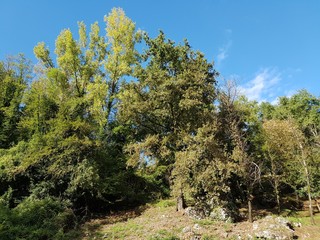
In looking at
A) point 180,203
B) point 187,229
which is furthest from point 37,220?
point 180,203

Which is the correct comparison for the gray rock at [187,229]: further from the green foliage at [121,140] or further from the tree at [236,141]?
the tree at [236,141]

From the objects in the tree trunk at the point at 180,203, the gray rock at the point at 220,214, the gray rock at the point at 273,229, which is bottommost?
the gray rock at the point at 273,229

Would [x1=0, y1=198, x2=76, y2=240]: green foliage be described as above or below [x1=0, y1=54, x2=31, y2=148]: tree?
below

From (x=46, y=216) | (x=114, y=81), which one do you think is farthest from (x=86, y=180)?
(x=114, y=81)

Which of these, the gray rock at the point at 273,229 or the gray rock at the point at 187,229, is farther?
the gray rock at the point at 187,229

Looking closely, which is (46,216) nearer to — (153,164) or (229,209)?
(153,164)

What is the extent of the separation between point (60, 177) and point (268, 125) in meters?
17.8

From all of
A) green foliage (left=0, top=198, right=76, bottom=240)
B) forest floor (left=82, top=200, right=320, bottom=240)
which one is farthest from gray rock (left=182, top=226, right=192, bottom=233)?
green foliage (left=0, top=198, right=76, bottom=240)

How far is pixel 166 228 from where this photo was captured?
1469cm

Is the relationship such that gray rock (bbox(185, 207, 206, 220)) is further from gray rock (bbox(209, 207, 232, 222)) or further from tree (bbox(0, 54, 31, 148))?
tree (bbox(0, 54, 31, 148))

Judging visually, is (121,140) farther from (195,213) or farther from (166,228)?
(166,228)

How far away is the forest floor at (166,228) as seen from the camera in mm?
13812

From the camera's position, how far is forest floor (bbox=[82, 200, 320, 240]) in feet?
45.3

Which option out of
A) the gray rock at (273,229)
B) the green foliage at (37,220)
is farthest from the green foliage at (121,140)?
the gray rock at (273,229)
